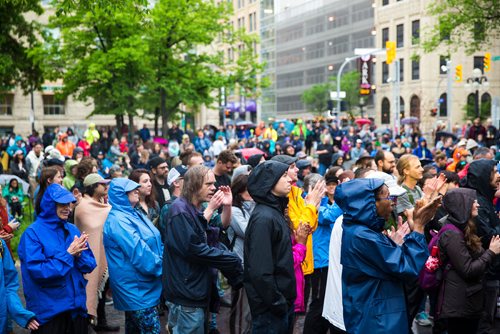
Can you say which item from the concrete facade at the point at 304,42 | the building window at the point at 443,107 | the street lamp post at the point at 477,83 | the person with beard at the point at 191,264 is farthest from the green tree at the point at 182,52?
the concrete facade at the point at 304,42

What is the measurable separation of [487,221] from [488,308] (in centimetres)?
88

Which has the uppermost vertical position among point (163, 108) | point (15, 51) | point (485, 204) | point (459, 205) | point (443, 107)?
point (15, 51)

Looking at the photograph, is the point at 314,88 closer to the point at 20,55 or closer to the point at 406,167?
the point at 20,55

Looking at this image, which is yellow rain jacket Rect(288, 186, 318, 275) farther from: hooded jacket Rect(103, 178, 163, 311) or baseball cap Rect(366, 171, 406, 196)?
hooded jacket Rect(103, 178, 163, 311)

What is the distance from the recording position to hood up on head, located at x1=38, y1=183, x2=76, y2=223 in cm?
605

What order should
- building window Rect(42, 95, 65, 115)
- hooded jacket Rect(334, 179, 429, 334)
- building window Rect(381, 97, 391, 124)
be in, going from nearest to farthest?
hooded jacket Rect(334, 179, 429, 334)
building window Rect(42, 95, 65, 115)
building window Rect(381, 97, 391, 124)

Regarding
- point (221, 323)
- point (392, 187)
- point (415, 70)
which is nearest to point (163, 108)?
point (221, 323)

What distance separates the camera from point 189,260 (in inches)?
227

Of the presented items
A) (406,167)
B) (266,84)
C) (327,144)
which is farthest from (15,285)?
(266,84)

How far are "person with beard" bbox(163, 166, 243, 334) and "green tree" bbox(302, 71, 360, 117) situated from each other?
61900 millimetres

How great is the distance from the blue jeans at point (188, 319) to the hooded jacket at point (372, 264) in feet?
4.39

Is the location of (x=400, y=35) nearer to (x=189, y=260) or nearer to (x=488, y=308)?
(x=488, y=308)

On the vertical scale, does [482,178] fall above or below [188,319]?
above

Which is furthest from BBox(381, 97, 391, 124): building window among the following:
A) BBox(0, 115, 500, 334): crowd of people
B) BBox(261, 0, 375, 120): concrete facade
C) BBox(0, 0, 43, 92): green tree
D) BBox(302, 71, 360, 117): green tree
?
BBox(0, 115, 500, 334): crowd of people
